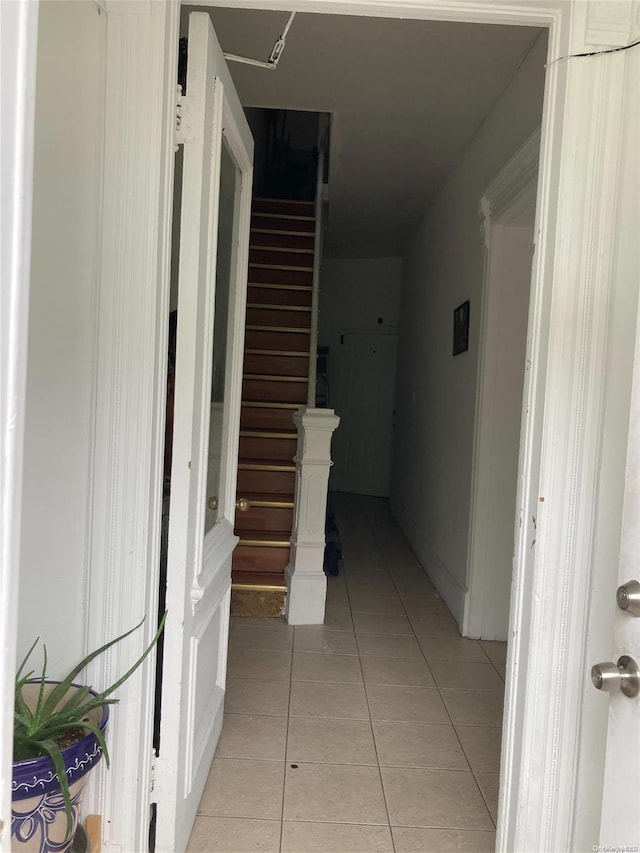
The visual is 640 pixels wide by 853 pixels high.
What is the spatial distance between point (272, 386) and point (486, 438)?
1.85 m

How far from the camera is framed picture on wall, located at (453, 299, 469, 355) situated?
3611 mm

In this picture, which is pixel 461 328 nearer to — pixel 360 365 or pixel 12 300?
pixel 12 300

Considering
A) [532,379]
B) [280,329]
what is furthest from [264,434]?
[532,379]

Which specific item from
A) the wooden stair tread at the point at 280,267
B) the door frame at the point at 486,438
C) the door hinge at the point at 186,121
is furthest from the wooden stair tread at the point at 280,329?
the door hinge at the point at 186,121

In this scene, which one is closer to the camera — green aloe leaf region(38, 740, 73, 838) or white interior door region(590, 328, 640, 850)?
white interior door region(590, 328, 640, 850)

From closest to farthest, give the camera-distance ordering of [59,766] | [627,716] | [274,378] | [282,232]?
[627,716] → [59,766] → [274,378] → [282,232]

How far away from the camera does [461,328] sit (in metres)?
3.74

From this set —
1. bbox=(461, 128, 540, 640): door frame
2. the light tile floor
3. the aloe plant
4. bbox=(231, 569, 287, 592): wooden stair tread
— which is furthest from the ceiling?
the light tile floor

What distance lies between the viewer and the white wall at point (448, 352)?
119 inches

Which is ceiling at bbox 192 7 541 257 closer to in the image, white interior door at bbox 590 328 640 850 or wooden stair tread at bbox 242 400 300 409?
wooden stair tread at bbox 242 400 300 409

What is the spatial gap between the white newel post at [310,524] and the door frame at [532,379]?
205 cm

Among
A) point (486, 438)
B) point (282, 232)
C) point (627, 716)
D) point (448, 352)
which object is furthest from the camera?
point (282, 232)

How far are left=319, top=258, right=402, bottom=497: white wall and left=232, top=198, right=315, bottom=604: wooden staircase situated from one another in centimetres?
176

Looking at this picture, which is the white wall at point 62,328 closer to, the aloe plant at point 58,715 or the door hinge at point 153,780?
the aloe plant at point 58,715
